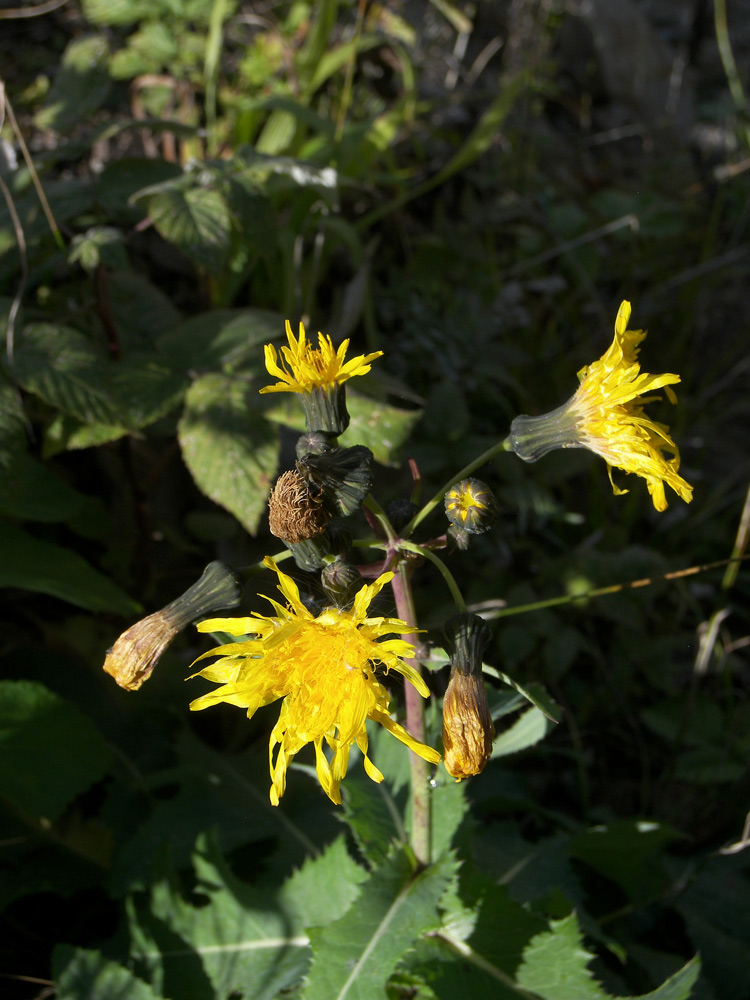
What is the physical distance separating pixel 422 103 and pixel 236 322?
7.54 ft

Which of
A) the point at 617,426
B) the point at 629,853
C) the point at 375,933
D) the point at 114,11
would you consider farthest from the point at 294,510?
the point at 114,11

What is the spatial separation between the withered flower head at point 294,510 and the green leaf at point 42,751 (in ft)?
3.69

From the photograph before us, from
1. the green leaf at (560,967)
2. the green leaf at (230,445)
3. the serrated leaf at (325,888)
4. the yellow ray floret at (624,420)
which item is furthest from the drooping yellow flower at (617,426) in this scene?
the serrated leaf at (325,888)

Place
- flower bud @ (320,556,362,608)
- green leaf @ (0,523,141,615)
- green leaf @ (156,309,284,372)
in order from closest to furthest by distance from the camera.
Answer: flower bud @ (320,556,362,608) < green leaf @ (0,523,141,615) < green leaf @ (156,309,284,372)

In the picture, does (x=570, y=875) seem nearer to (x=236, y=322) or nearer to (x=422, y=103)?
(x=236, y=322)

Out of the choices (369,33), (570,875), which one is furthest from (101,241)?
(369,33)

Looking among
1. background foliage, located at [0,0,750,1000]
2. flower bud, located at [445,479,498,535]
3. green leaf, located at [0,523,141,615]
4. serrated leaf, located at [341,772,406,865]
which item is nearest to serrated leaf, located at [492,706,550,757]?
background foliage, located at [0,0,750,1000]

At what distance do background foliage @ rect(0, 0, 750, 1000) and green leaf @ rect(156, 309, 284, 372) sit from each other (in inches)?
0.5

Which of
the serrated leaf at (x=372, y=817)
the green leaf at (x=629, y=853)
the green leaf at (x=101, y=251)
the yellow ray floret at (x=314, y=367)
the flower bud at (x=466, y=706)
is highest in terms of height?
the green leaf at (x=101, y=251)

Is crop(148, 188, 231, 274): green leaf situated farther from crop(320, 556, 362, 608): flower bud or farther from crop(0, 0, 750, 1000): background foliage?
crop(320, 556, 362, 608): flower bud

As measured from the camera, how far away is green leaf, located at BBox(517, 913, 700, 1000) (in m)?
1.70

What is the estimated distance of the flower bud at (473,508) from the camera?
1.46 m

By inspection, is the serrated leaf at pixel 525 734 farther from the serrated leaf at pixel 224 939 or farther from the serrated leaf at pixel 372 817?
the serrated leaf at pixel 224 939

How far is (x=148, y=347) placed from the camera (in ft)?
8.23
